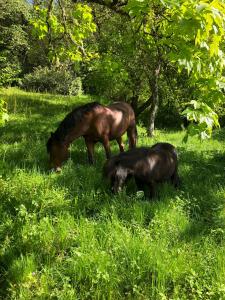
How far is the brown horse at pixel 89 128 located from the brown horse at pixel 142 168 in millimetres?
1645

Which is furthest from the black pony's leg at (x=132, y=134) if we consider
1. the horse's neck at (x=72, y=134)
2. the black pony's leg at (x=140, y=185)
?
the black pony's leg at (x=140, y=185)

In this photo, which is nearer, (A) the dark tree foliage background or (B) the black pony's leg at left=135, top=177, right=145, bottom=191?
(A) the dark tree foliage background

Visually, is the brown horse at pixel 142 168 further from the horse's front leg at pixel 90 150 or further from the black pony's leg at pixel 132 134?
the black pony's leg at pixel 132 134

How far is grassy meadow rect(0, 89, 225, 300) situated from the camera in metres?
4.60

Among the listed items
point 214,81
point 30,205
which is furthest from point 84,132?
point 214,81

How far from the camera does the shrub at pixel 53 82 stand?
26.6 meters

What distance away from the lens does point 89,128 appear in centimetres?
910

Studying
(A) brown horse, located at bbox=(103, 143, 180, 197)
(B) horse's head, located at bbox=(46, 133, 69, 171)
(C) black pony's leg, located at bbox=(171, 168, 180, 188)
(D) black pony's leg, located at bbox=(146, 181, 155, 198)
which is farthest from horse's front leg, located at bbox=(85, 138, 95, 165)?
(D) black pony's leg, located at bbox=(146, 181, 155, 198)

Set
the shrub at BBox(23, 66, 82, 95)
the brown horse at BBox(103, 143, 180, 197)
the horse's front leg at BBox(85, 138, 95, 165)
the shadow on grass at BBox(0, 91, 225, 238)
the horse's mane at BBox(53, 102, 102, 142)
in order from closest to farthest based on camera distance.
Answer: the shadow on grass at BBox(0, 91, 225, 238), the brown horse at BBox(103, 143, 180, 197), the horse's mane at BBox(53, 102, 102, 142), the horse's front leg at BBox(85, 138, 95, 165), the shrub at BBox(23, 66, 82, 95)

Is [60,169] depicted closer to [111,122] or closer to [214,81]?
[111,122]

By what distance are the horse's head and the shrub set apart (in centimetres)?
1805

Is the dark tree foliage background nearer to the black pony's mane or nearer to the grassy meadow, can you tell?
the black pony's mane

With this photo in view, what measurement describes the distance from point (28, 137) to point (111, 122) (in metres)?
3.11

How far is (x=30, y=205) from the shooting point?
Answer: 6.27 meters
